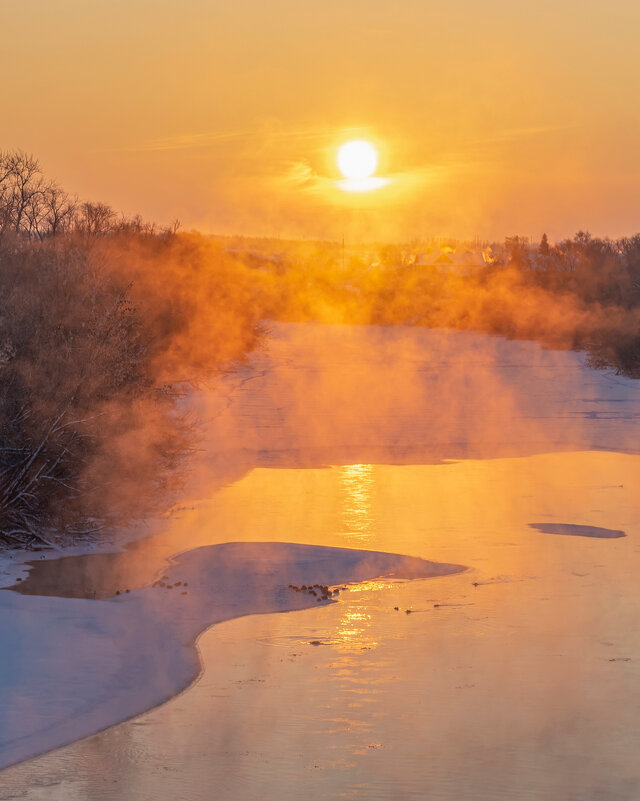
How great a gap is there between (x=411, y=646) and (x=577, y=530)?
539 cm

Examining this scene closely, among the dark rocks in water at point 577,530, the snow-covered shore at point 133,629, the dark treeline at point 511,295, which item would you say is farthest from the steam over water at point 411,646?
the dark treeline at point 511,295

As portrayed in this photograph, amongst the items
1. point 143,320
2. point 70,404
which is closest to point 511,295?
point 143,320

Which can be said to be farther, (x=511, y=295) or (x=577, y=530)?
(x=511, y=295)

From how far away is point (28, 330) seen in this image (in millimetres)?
11844

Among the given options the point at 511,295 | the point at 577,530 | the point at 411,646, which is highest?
the point at 511,295

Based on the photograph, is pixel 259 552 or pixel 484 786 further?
pixel 259 552

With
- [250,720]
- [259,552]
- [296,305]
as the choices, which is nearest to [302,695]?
[250,720]

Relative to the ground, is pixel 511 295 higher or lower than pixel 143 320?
higher

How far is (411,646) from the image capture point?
929cm

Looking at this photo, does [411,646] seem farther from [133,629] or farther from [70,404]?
[70,404]

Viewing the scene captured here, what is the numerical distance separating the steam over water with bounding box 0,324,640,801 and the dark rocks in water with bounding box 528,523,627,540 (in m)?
0.03

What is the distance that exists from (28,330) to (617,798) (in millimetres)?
7815

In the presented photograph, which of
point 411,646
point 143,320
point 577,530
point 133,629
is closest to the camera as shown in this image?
point 411,646

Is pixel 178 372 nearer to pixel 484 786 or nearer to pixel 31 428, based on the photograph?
pixel 31 428
